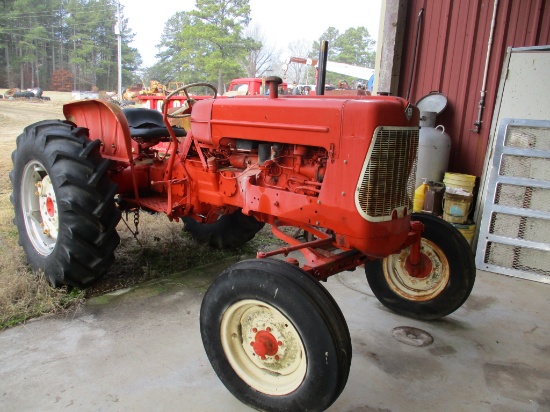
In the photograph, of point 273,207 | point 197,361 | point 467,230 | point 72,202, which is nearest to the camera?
point 197,361

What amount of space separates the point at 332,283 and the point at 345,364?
6.32 ft

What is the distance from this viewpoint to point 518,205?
4.18 metres

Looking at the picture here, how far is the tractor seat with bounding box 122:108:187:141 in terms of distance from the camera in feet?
12.5

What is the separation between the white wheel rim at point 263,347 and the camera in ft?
6.73

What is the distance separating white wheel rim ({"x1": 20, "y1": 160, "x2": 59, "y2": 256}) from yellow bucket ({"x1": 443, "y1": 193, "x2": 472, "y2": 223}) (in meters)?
3.78

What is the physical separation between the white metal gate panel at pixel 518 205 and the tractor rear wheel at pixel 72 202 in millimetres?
3509

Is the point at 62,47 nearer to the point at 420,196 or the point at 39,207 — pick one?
the point at 39,207

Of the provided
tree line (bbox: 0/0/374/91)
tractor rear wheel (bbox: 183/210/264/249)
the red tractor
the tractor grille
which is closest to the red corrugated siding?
the red tractor

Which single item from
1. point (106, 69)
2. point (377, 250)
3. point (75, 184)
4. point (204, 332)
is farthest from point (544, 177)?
point (106, 69)

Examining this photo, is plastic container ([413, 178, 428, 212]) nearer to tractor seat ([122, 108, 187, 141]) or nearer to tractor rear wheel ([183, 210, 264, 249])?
tractor rear wheel ([183, 210, 264, 249])

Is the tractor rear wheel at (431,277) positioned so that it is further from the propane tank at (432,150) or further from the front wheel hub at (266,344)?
the propane tank at (432,150)

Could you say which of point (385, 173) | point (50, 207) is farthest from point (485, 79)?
point (50, 207)

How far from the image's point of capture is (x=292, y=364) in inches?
81.8

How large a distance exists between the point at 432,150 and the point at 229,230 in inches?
94.4
